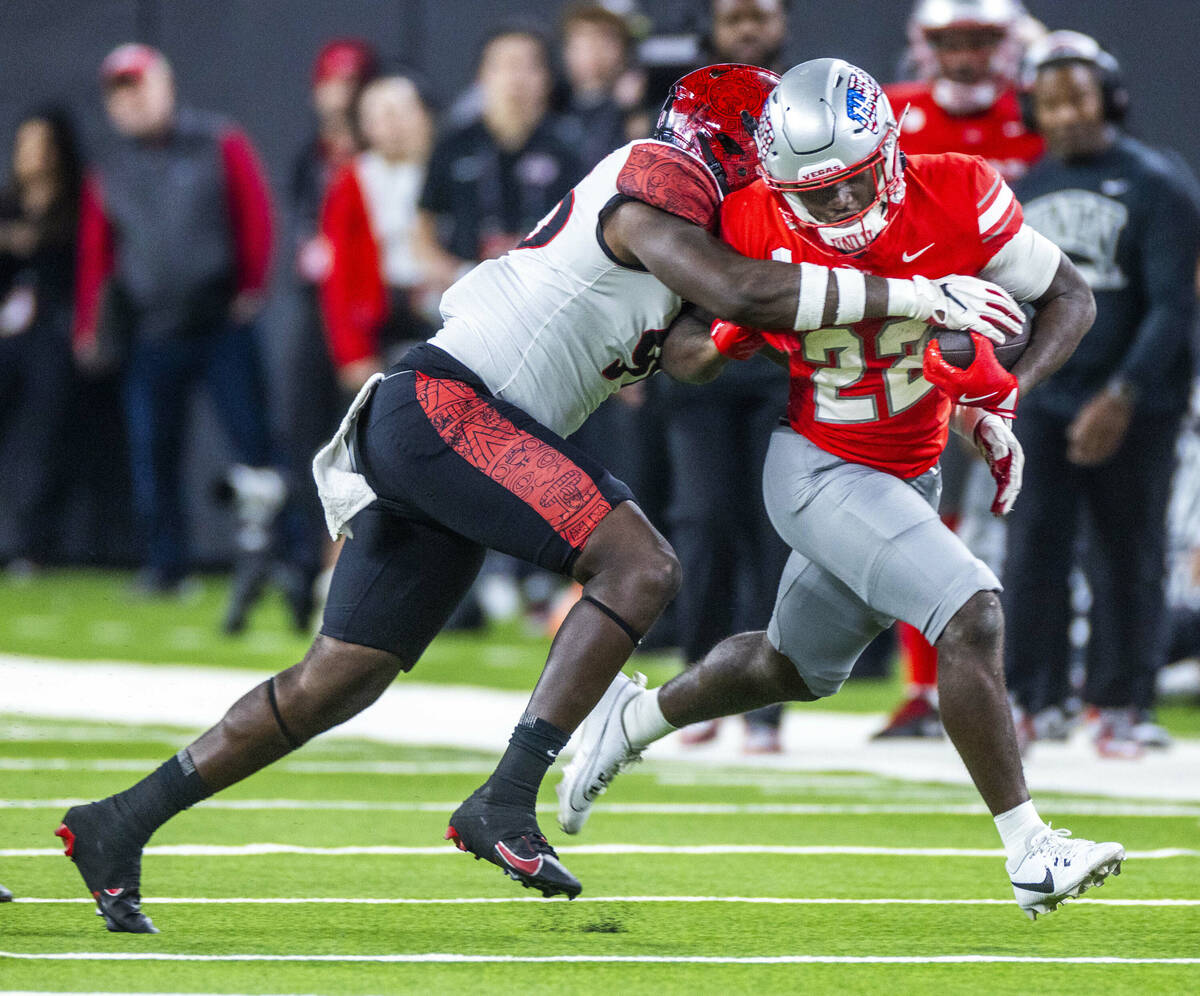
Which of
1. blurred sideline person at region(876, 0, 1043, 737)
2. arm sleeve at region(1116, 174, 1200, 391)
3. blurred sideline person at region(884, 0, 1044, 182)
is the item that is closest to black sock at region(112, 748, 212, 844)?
blurred sideline person at region(876, 0, 1043, 737)

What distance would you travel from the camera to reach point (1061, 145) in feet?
23.6

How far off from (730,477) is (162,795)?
3.26 meters

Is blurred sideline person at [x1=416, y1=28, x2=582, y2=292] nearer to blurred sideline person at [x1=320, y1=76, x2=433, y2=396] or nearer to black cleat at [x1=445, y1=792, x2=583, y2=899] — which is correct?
blurred sideline person at [x1=320, y1=76, x2=433, y2=396]

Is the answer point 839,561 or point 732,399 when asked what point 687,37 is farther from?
point 839,561

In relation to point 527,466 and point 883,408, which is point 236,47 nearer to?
point 883,408

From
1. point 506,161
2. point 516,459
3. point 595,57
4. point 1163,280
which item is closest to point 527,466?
point 516,459

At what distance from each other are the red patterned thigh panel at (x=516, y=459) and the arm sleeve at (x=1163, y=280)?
3.25 meters

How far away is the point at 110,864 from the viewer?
14.3 feet

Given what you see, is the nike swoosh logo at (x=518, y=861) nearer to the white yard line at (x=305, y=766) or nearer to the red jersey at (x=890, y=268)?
the red jersey at (x=890, y=268)

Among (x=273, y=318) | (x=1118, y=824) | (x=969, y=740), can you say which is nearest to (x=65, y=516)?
(x=273, y=318)

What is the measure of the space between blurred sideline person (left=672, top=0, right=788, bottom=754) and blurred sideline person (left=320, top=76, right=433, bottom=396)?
3.42 m

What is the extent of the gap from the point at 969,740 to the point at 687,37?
4872mm

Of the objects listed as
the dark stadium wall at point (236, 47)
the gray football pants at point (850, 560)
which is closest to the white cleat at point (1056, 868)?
the gray football pants at point (850, 560)

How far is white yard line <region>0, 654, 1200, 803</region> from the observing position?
23.0 feet
